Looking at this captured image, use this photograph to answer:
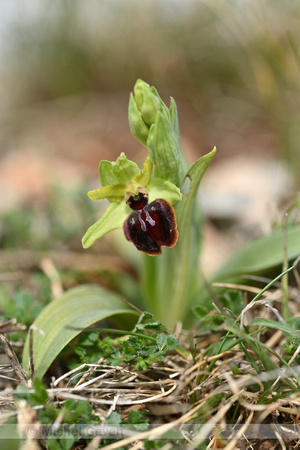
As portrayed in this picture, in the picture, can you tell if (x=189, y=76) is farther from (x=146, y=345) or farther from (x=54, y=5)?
(x=146, y=345)

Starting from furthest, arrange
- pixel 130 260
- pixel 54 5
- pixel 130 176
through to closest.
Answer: pixel 54 5, pixel 130 260, pixel 130 176

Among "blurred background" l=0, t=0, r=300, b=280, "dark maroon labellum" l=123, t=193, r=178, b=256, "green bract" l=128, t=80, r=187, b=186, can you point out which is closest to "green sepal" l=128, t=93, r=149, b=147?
"green bract" l=128, t=80, r=187, b=186

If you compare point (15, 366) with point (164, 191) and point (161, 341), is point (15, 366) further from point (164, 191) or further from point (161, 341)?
point (164, 191)

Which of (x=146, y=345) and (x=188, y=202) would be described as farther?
(x=188, y=202)

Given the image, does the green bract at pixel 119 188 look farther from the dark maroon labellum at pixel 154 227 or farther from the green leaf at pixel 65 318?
the green leaf at pixel 65 318

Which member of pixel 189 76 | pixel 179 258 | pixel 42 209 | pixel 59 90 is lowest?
pixel 179 258

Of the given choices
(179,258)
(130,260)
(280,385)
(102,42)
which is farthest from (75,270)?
(102,42)

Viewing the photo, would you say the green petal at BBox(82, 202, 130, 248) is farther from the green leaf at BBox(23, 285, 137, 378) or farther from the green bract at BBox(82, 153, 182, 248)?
the green leaf at BBox(23, 285, 137, 378)

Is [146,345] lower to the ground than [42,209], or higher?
lower

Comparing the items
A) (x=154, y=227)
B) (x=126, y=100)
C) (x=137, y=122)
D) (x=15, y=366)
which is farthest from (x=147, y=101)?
(x=126, y=100)
